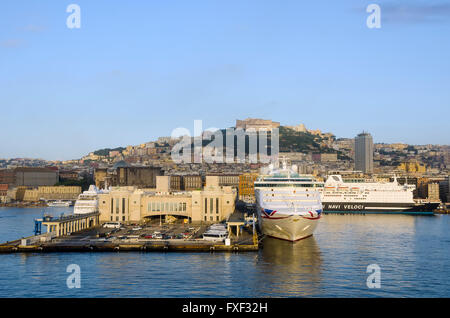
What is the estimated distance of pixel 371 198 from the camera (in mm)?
67938

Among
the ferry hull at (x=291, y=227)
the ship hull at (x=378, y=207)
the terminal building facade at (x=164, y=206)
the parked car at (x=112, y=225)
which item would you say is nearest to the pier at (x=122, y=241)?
the parked car at (x=112, y=225)

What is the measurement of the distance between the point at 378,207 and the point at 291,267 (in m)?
45.1

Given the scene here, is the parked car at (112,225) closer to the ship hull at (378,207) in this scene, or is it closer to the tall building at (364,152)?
the ship hull at (378,207)

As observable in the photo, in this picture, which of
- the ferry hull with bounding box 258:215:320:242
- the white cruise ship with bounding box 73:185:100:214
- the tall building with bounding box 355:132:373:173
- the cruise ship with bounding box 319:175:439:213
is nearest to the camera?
the ferry hull with bounding box 258:215:320:242

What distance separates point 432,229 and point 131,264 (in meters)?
30.3

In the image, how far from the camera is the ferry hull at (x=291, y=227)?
32.4 meters

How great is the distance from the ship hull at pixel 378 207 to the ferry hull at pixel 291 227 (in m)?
35.1

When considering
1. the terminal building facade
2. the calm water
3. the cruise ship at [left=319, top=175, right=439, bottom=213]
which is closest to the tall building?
the cruise ship at [left=319, top=175, right=439, bottom=213]

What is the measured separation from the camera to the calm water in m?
20.5

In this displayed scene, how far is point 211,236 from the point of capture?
1273 inches

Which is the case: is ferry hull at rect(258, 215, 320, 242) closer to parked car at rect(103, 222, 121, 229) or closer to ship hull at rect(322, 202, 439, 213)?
parked car at rect(103, 222, 121, 229)

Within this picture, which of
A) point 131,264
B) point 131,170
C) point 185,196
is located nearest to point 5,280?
point 131,264

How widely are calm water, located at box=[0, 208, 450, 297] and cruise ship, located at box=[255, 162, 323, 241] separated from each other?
0.91 m

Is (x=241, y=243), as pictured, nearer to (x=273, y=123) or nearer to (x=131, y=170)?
(x=131, y=170)
